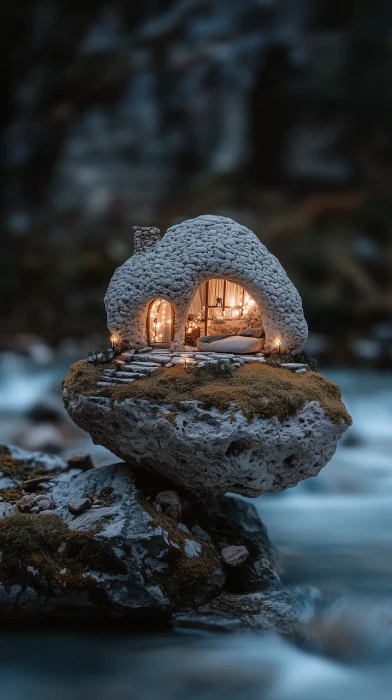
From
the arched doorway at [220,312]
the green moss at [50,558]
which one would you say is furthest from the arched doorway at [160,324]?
the green moss at [50,558]

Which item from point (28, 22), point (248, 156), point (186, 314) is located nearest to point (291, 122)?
point (248, 156)

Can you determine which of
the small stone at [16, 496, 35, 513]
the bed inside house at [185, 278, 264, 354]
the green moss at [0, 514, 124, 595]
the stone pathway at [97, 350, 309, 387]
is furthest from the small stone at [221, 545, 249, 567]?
the bed inside house at [185, 278, 264, 354]

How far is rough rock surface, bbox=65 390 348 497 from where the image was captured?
8.59m

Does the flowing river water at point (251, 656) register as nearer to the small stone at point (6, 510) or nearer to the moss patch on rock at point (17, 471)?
the small stone at point (6, 510)

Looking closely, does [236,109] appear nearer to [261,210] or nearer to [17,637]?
[261,210]

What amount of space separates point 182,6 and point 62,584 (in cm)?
3658

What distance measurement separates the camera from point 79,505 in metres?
9.37

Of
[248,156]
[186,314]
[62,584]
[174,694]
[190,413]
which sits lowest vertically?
[174,694]

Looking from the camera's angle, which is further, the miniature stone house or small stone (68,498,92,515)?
the miniature stone house

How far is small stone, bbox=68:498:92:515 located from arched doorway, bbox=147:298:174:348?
2718mm

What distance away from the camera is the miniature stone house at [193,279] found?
9.80 m

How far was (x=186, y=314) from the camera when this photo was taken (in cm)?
1024

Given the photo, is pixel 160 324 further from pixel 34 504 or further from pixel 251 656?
pixel 251 656

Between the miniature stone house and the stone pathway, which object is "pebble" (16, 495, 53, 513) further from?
the miniature stone house
